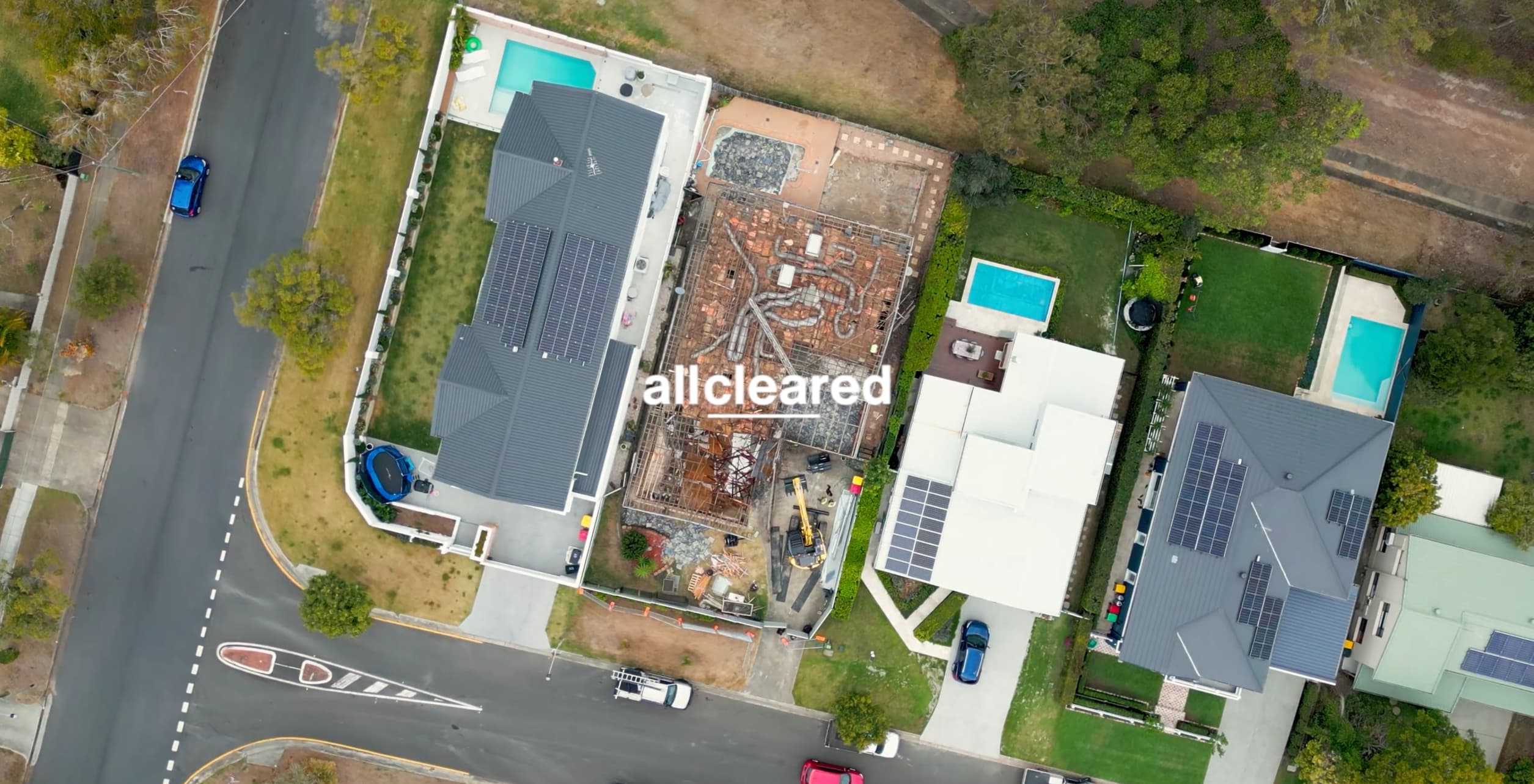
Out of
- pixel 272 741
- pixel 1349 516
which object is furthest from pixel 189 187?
pixel 1349 516

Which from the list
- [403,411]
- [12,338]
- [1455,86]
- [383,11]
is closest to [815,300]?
[403,411]

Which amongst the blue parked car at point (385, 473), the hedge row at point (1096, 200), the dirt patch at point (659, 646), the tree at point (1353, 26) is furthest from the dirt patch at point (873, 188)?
the blue parked car at point (385, 473)

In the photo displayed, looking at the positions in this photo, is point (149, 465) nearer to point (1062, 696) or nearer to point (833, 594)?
point (833, 594)

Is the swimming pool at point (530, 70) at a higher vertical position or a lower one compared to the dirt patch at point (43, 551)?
higher

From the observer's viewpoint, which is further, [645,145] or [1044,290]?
[1044,290]

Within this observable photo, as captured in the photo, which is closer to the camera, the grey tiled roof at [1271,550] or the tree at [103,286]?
the grey tiled roof at [1271,550]

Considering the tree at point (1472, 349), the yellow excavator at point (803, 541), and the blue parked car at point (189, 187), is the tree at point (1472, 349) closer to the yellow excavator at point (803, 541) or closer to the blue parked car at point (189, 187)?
the yellow excavator at point (803, 541)
